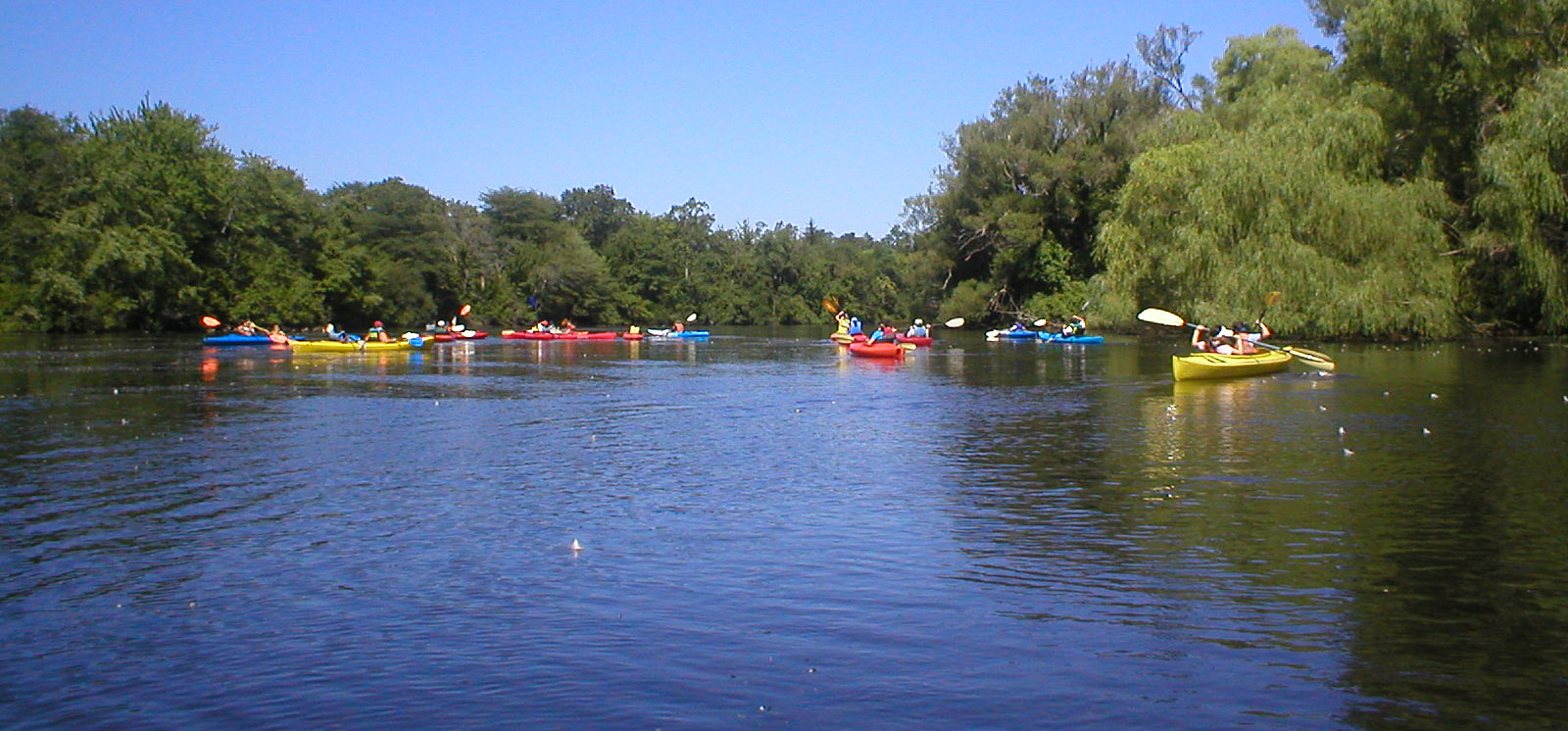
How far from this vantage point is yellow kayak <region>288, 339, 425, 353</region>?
5181 centimetres

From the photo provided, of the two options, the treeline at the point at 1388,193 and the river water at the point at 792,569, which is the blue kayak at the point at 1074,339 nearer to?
the treeline at the point at 1388,193

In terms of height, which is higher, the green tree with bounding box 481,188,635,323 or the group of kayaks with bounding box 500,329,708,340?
the green tree with bounding box 481,188,635,323

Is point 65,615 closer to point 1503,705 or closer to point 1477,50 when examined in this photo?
point 1503,705

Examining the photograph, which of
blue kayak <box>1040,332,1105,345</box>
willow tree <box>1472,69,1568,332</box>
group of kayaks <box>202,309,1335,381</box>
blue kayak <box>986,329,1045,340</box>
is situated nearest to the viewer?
group of kayaks <box>202,309,1335,381</box>

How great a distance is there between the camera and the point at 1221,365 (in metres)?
31.7

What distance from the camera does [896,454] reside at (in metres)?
19.5

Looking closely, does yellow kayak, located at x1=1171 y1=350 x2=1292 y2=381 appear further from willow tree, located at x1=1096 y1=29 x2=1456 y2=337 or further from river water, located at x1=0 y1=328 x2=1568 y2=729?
willow tree, located at x1=1096 y1=29 x2=1456 y2=337

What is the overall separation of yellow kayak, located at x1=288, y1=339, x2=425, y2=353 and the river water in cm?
2737

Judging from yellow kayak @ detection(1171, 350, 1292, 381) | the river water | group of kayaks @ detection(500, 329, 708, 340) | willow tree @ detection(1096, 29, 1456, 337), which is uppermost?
willow tree @ detection(1096, 29, 1456, 337)

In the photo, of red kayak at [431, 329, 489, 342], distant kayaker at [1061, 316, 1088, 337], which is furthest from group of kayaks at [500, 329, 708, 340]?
distant kayaker at [1061, 316, 1088, 337]

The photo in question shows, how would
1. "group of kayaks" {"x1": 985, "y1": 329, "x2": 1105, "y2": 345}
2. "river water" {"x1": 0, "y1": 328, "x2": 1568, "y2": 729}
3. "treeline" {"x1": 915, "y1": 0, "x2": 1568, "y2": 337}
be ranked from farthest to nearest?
1. "group of kayaks" {"x1": 985, "y1": 329, "x2": 1105, "y2": 345}
2. "treeline" {"x1": 915, "y1": 0, "x2": 1568, "y2": 337}
3. "river water" {"x1": 0, "y1": 328, "x2": 1568, "y2": 729}

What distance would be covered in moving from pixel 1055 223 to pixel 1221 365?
4321 centimetres

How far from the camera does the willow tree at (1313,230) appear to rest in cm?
3975

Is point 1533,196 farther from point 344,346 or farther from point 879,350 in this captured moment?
point 344,346
